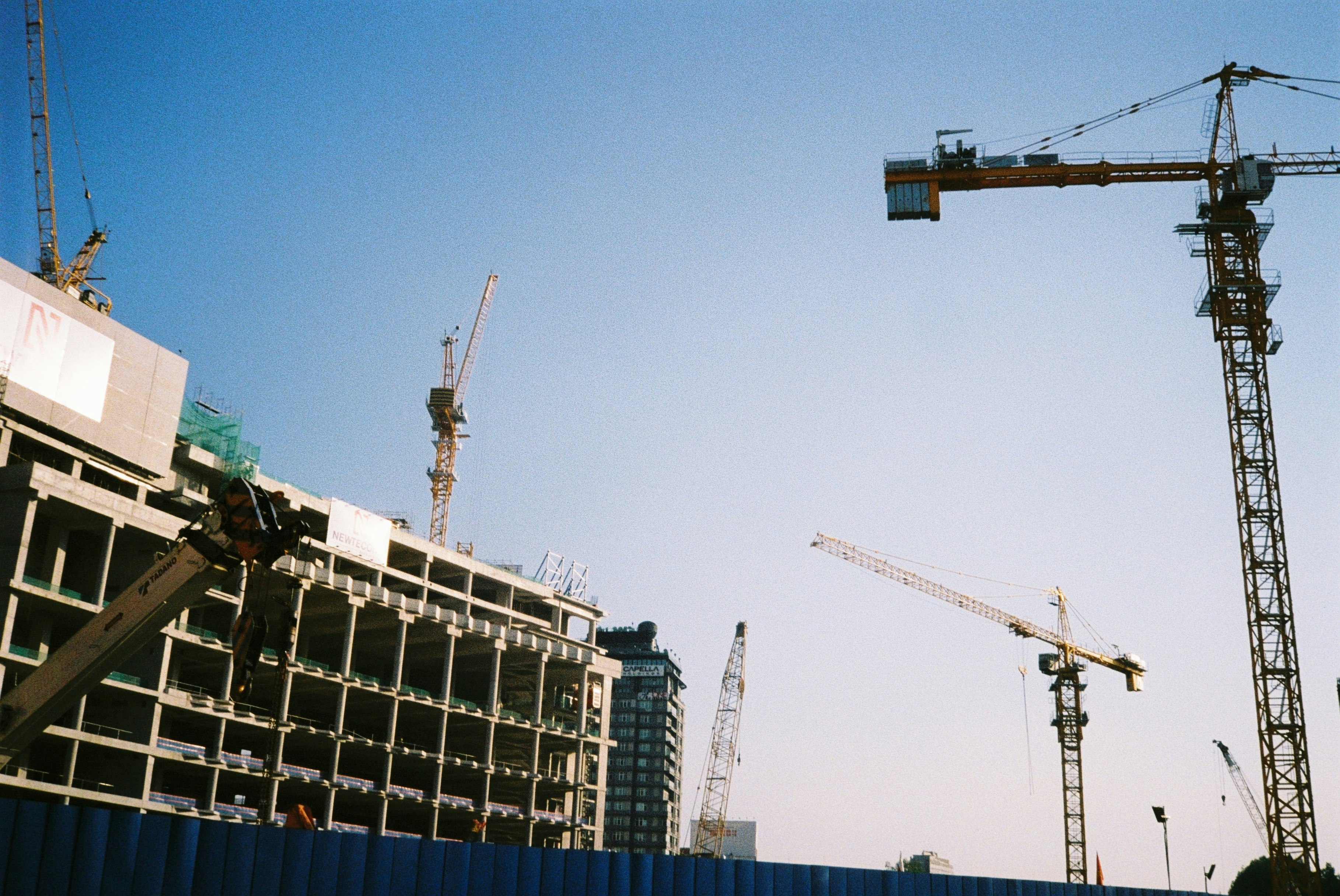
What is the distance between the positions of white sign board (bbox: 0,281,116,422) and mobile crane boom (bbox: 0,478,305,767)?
51.3 m

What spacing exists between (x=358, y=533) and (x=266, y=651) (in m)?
14.5

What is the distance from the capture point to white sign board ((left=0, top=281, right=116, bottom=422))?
246 ft

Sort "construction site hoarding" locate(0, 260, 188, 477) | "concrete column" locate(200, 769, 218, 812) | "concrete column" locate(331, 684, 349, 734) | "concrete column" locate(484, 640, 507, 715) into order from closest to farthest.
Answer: "construction site hoarding" locate(0, 260, 188, 477), "concrete column" locate(200, 769, 218, 812), "concrete column" locate(331, 684, 349, 734), "concrete column" locate(484, 640, 507, 715)

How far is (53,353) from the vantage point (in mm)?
77875

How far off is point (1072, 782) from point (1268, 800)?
6706 centimetres

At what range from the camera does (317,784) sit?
9394 centimetres

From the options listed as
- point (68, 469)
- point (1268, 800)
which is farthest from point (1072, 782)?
point (68, 469)

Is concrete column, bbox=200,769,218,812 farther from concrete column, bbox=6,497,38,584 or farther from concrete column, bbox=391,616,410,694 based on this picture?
concrete column, bbox=6,497,38,584

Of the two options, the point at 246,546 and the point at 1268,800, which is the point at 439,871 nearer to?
the point at 246,546

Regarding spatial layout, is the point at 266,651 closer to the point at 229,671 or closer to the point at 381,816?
the point at 229,671

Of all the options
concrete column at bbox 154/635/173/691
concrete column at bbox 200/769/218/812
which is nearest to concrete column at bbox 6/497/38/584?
concrete column at bbox 154/635/173/691

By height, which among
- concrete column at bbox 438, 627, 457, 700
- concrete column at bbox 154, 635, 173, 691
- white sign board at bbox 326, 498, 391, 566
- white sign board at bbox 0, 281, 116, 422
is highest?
white sign board at bbox 0, 281, 116, 422

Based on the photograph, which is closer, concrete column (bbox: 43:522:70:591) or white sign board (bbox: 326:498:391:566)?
concrete column (bbox: 43:522:70:591)

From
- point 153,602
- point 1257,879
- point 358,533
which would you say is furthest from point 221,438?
point 1257,879
